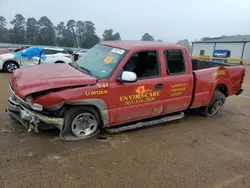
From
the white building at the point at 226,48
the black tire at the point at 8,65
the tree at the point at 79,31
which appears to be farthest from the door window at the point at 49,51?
the tree at the point at 79,31

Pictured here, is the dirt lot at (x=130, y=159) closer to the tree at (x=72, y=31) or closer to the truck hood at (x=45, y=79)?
the truck hood at (x=45, y=79)

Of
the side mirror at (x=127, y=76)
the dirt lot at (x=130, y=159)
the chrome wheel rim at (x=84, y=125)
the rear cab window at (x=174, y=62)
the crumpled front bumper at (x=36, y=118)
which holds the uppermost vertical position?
the rear cab window at (x=174, y=62)

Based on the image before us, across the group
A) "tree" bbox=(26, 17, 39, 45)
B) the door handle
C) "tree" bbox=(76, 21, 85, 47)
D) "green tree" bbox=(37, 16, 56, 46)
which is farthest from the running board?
"tree" bbox=(76, 21, 85, 47)

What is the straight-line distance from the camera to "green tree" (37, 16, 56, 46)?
70812 mm

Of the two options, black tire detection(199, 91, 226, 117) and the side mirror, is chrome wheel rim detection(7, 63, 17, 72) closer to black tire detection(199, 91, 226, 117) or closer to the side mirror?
the side mirror

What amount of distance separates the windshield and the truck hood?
0.92 feet

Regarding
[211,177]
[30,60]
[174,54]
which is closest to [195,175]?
[211,177]

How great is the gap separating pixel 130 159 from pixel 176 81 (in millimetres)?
1907

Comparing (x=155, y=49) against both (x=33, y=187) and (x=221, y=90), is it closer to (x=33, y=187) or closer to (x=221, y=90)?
(x=221, y=90)

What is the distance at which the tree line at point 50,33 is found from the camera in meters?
70.8

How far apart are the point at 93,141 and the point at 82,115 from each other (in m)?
0.52

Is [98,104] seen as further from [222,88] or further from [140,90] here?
[222,88]

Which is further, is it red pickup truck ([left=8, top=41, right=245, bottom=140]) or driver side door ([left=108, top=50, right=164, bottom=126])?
driver side door ([left=108, top=50, right=164, bottom=126])

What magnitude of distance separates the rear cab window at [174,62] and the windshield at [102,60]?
38.1 inches
